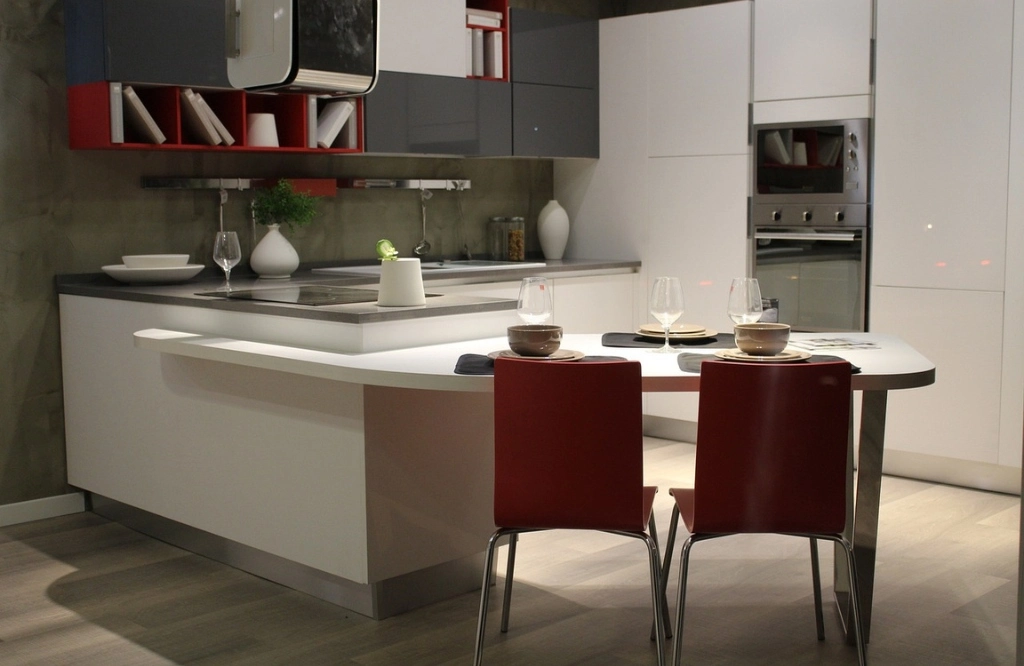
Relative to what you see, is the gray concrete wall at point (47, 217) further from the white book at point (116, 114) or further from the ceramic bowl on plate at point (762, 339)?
the ceramic bowl on plate at point (762, 339)

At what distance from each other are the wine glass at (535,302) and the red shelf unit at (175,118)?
2.07m

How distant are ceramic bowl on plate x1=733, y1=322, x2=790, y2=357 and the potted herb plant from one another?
8.50ft

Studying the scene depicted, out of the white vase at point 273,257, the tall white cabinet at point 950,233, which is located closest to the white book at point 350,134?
the white vase at point 273,257

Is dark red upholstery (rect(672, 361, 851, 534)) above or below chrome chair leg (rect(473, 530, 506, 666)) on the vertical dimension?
above

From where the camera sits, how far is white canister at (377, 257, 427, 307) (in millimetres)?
3480

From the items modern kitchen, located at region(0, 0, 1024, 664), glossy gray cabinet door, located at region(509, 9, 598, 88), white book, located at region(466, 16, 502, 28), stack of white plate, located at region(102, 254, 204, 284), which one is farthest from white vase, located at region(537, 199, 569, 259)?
stack of white plate, located at region(102, 254, 204, 284)

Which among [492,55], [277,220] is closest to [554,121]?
[492,55]

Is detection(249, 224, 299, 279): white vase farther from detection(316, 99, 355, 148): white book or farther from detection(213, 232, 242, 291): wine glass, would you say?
detection(213, 232, 242, 291): wine glass

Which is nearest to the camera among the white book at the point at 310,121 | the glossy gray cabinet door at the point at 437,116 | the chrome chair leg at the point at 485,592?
the chrome chair leg at the point at 485,592

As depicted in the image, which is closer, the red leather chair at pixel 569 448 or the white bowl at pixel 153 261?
the red leather chair at pixel 569 448

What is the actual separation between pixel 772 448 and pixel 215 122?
2.89 metres

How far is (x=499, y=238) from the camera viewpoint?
6156 millimetres

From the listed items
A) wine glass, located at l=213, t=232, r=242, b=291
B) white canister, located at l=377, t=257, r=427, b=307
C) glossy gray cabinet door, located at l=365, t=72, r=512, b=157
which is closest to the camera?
white canister, located at l=377, t=257, r=427, b=307

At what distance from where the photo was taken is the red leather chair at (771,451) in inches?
98.3
